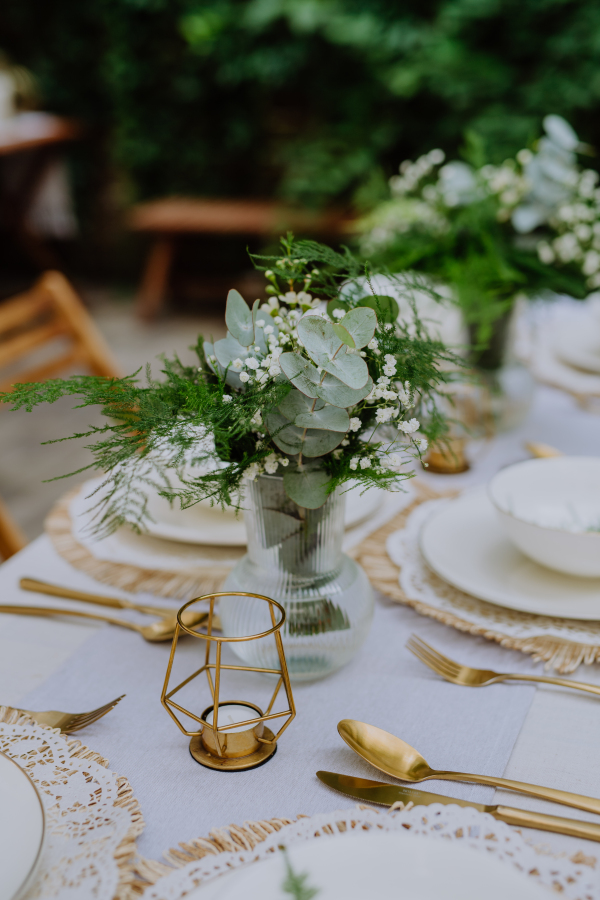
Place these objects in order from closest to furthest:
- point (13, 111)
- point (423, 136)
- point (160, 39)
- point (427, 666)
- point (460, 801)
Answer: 1. point (460, 801)
2. point (427, 666)
3. point (423, 136)
4. point (160, 39)
5. point (13, 111)

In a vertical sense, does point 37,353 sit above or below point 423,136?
below

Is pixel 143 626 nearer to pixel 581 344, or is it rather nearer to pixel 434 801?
pixel 434 801

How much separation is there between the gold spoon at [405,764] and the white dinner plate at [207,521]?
289 millimetres

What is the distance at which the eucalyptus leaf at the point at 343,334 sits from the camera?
0.49 m

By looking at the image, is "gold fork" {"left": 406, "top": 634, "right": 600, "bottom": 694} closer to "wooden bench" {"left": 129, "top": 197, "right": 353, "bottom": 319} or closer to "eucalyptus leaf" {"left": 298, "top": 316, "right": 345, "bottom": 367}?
"eucalyptus leaf" {"left": 298, "top": 316, "right": 345, "bottom": 367}

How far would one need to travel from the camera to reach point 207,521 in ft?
2.74

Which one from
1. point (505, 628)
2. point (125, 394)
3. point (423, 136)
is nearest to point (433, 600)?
point (505, 628)

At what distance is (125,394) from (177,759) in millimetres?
263

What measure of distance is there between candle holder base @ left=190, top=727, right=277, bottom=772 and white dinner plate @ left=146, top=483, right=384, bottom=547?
0.27 m

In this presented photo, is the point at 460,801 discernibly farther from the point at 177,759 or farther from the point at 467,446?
the point at 467,446

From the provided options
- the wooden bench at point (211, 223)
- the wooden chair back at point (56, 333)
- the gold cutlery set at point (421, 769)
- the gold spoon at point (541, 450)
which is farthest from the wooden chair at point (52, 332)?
the wooden bench at point (211, 223)

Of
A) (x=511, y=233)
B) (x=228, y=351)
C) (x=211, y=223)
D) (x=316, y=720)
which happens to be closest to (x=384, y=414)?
(x=228, y=351)

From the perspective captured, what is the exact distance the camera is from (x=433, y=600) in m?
0.71

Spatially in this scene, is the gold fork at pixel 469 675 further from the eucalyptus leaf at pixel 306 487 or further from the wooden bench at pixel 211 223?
the wooden bench at pixel 211 223
